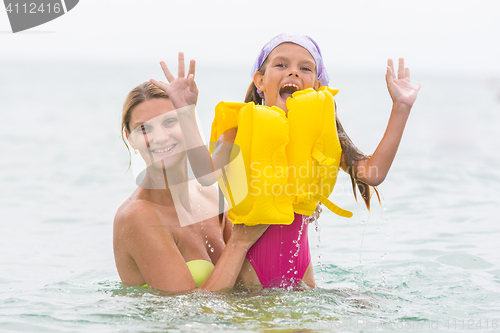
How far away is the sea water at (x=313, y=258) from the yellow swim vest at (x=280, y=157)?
1.40 ft

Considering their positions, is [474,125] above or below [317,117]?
below

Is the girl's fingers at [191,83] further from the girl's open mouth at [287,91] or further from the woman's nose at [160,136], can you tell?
the girl's open mouth at [287,91]

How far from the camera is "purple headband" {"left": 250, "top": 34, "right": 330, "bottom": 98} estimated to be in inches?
148

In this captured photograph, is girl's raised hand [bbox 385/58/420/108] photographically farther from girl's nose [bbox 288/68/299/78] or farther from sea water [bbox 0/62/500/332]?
sea water [bbox 0/62/500/332]

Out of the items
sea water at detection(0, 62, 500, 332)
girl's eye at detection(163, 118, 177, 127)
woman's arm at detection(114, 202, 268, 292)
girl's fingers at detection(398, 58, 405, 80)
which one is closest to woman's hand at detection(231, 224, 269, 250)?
woman's arm at detection(114, 202, 268, 292)

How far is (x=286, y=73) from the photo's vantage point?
12.1 feet

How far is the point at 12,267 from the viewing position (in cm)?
555

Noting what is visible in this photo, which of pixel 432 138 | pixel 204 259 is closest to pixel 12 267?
pixel 204 259

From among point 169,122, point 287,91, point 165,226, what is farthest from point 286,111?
point 165,226

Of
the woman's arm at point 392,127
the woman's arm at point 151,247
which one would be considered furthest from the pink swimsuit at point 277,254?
the woman's arm at point 392,127

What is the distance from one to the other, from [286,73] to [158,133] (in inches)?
37.9

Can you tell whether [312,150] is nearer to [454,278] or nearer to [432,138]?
[454,278]

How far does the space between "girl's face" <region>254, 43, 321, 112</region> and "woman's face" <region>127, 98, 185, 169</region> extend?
687mm

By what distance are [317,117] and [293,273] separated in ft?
3.42
